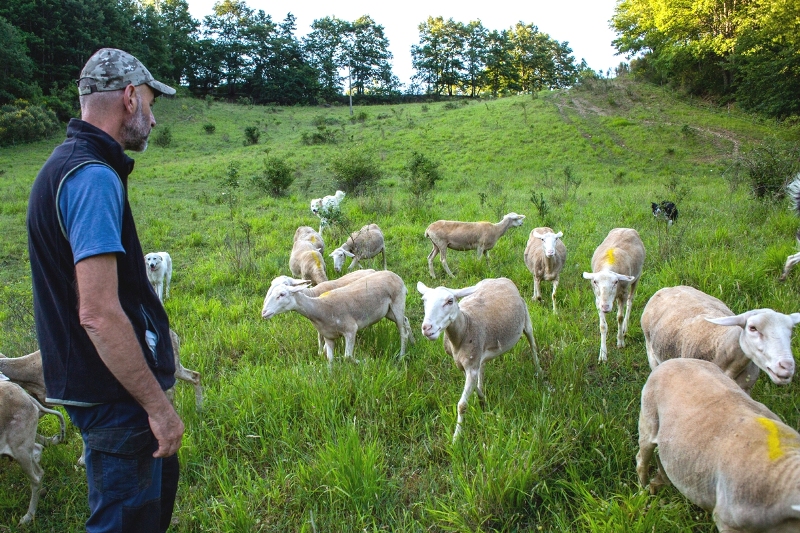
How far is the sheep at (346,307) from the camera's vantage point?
5.62m

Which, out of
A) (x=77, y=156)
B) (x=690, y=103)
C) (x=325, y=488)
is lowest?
(x=325, y=488)

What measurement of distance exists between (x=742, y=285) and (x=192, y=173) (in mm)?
22471

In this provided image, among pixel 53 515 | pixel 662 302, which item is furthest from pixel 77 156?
pixel 662 302

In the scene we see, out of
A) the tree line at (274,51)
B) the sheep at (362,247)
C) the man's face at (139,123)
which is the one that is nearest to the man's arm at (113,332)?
the man's face at (139,123)

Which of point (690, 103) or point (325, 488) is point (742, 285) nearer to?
point (325, 488)

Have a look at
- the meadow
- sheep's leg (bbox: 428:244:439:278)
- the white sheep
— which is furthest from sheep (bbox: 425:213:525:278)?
the white sheep

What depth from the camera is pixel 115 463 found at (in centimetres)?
208

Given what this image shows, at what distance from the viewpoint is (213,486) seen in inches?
147

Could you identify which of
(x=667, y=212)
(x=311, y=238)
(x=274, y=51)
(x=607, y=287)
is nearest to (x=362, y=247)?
(x=311, y=238)

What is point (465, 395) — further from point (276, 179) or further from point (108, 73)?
point (276, 179)

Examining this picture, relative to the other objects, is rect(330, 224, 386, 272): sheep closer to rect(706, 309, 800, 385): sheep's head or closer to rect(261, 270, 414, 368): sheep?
rect(261, 270, 414, 368): sheep

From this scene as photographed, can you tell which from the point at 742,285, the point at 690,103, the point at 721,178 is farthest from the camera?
the point at 690,103

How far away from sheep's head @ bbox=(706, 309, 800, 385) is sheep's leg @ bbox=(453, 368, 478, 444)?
2033mm

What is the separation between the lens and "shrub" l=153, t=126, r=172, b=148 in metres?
30.2
